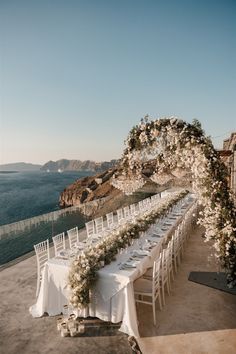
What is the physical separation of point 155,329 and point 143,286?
76 cm

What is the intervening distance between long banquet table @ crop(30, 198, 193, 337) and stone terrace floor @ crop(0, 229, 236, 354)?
8.2 inches

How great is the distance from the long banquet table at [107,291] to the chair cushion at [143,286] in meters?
0.19

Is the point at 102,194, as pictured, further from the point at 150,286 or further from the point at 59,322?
the point at 59,322

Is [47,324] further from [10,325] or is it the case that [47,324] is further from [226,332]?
[226,332]

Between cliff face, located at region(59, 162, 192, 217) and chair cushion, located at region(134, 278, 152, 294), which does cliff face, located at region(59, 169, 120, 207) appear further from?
chair cushion, located at region(134, 278, 152, 294)

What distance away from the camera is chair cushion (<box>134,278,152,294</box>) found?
5013 millimetres

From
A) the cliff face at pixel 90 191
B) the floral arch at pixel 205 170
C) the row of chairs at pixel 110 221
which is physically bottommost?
the cliff face at pixel 90 191

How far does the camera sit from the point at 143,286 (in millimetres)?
5152

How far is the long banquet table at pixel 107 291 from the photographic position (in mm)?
4488

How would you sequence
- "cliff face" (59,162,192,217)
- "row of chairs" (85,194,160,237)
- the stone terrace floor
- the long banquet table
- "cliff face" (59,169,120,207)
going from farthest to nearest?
1. "cliff face" (59,169,120,207)
2. "cliff face" (59,162,192,217)
3. "row of chairs" (85,194,160,237)
4. the long banquet table
5. the stone terrace floor

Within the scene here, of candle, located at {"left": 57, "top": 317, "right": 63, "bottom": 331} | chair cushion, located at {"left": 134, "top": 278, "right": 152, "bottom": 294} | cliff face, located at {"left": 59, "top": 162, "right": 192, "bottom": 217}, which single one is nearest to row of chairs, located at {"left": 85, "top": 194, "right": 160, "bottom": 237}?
cliff face, located at {"left": 59, "top": 162, "right": 192, "bottom": 217}

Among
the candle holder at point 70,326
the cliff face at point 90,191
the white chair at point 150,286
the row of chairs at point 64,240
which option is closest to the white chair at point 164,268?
the white chair at point 150,286

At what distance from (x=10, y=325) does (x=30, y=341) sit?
0.67 metres

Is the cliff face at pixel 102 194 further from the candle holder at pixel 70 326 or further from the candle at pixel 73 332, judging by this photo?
the candle at pixel 73 332
